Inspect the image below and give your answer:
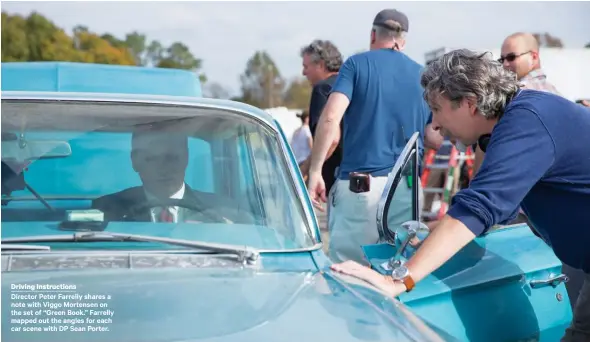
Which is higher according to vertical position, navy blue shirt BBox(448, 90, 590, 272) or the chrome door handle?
navy blue shirt BBox(448, 90, 590, 272)

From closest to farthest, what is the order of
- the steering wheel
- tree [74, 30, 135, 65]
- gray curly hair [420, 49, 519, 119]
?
1. gray curly hair [420, 49, 519, 119]
2. the steering wheel
3. tree [74, 30, 135, 65]

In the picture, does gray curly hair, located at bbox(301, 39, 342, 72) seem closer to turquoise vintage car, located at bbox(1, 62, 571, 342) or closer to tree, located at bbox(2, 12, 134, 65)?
turquoise vintage car, located at bbox(1, 62, 571, 342)

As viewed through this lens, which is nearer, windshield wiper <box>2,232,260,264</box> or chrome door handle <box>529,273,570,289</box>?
windshield wiper <box>2,232,260,264</box>

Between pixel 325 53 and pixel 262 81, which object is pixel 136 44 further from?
pixel 325 53

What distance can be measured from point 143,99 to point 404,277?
1173 millimetres

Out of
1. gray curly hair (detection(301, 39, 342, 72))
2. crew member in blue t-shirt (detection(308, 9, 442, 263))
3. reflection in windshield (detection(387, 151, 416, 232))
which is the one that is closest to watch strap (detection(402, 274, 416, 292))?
reflection in windshield (detection(387, 151, 416, 232))

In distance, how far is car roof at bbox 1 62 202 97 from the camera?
17.0 feet

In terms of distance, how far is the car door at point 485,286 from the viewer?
2.85 meters

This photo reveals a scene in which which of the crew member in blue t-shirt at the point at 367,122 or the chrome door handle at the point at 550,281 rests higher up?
the crew member in blue t-shirt at the point at 367,122

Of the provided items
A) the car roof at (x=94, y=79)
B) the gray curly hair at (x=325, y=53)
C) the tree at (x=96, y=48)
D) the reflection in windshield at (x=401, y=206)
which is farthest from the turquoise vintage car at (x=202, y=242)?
the tree at (x=96, y=48)

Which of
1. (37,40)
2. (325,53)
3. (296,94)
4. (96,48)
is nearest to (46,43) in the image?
(37,40)

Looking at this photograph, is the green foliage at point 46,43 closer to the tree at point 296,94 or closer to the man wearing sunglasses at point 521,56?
the tree at point 296,94

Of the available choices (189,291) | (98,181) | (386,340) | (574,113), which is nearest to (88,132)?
(98,181)

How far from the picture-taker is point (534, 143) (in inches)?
104
